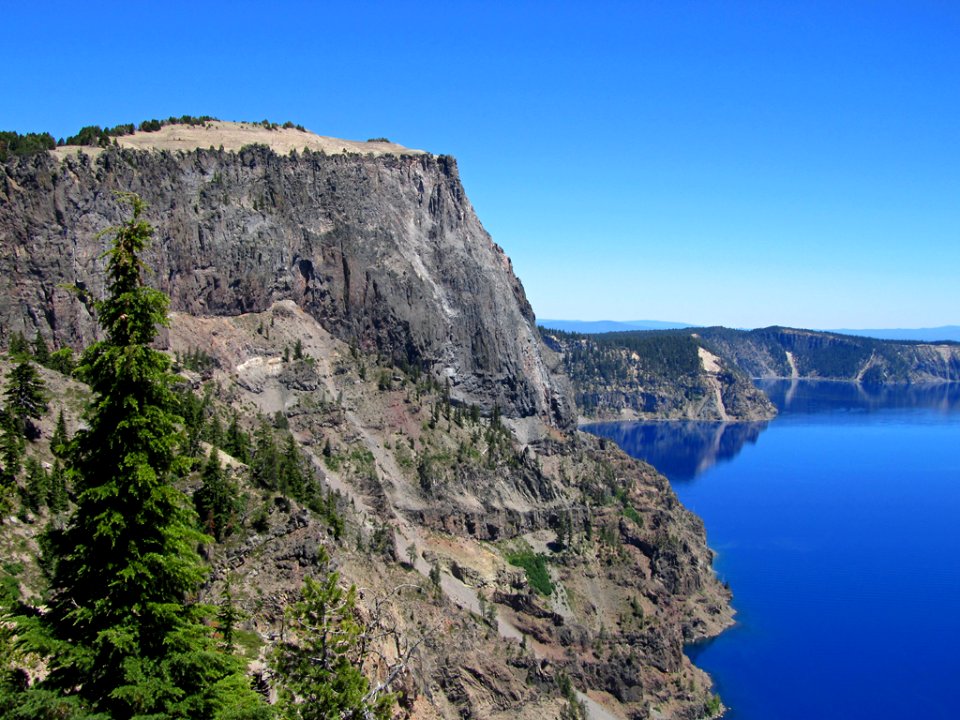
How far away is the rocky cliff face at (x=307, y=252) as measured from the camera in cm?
9675

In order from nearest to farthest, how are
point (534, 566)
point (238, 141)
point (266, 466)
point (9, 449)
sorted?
1. point (9, 449)
2. point (266, 466)
3. point (534, 566)
4. point (238, 141)

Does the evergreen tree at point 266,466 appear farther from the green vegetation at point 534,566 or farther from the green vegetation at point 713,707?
the green vegetation at point 713,707

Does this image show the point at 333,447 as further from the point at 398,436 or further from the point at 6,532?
the point at 6,532

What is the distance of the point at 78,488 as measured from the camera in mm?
21625

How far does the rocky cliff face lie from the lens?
9675 centimetres

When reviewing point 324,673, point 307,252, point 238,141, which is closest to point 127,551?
point 324,673

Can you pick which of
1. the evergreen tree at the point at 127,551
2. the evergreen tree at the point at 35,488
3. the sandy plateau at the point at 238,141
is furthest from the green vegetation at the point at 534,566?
the evergreen tree at the point at 127,551

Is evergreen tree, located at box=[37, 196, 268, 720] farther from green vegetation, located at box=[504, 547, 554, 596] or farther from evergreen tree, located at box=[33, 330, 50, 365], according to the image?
green vegetation, located at box=[504, 547, 554, 596]

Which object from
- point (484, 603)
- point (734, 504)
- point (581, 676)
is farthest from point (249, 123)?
point (734, 504)

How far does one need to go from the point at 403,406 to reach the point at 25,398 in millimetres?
67467

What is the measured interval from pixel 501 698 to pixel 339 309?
75.2m

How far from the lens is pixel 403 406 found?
411 ft

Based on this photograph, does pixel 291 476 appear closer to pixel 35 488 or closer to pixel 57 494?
pixel 57 494

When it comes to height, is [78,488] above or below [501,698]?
above
